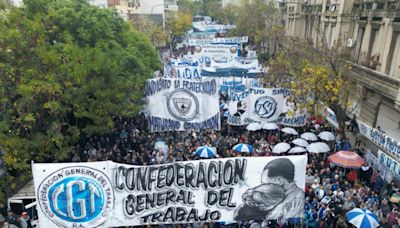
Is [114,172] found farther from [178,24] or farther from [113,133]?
[178,24]

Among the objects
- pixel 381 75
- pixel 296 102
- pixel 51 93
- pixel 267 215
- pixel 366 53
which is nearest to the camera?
pixel 267 215

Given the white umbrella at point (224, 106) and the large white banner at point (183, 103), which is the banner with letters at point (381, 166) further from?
the white umbrella at point (224, 106)

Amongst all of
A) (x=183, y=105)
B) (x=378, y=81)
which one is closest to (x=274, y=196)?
(x=183, y=105)

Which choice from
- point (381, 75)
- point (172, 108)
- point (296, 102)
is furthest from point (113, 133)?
point (381, 75)

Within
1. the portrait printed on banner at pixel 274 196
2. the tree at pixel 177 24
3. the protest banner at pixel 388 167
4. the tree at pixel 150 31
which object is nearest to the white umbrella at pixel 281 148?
the protest banner at pixel 388 167

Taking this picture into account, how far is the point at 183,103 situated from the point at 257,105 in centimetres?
371

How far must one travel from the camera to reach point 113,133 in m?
17.9

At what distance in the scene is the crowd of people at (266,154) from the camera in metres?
10.7

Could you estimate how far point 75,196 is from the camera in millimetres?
8695

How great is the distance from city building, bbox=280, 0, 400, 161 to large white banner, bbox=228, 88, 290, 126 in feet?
14.4

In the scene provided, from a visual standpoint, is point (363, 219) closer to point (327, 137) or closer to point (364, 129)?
point (364, 129)

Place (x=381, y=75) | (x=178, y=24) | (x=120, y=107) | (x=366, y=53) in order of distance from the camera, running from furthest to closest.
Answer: (x=178, y=24)
(x=366, y=53)
(x=381, y=75)
(x=120, y=107)

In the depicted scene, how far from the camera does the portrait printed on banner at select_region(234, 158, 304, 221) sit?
29.6ft

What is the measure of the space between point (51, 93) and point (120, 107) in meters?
3.28
